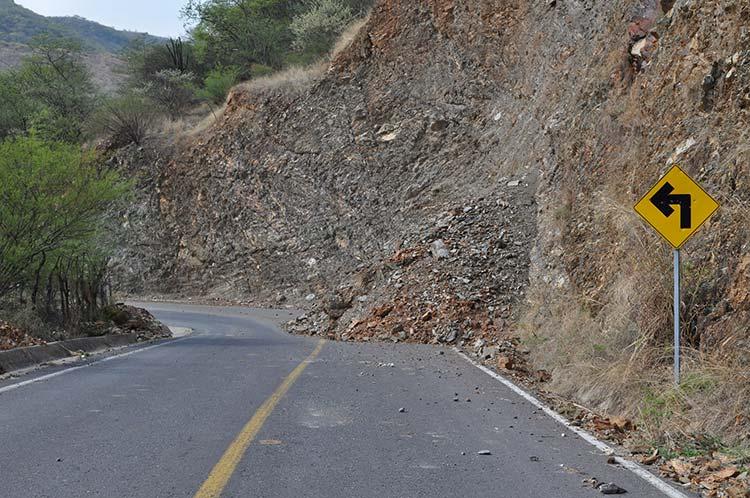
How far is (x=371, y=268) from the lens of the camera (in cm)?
2609

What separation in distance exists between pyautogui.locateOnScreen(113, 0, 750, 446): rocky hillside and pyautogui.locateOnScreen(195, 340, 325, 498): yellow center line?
4.04 meters

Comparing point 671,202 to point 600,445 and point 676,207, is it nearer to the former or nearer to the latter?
point 676,207

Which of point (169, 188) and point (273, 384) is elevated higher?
point (169, 188)

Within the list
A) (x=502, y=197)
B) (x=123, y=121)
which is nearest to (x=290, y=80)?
(x=123, y=121)

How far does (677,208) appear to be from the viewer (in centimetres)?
951

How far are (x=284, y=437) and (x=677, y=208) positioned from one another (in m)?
5.42

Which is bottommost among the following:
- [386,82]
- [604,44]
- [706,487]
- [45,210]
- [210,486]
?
[706,487]

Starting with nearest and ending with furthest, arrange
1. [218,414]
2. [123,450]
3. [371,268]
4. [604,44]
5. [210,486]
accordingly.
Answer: [210,486]
[123,450]
[218,414]
[604,44]
[371,268]

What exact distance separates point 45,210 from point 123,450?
13125 millimetres

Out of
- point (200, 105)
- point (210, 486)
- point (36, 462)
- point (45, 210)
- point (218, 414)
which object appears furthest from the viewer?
point (200, 105)

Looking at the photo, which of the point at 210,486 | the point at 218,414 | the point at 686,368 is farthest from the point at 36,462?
the point at 686,368

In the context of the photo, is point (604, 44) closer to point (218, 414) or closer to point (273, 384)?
point (273, 384)

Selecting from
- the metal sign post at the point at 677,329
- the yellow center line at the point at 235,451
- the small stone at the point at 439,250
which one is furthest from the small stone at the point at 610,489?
the small stone at the point at 439,250

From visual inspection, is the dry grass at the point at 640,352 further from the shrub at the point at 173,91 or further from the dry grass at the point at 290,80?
the shrub at the point at 173,91
